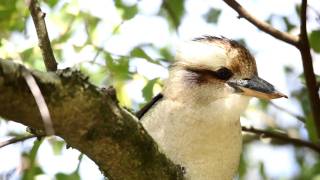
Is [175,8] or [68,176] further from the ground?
[175,8]

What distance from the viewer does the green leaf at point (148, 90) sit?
4.28m

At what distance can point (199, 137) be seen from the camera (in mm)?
3633

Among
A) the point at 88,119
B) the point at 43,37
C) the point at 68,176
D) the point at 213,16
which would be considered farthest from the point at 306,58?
the point at 88,119

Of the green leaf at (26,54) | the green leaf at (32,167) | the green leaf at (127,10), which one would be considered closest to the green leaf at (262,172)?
the green leaf at (127,10)

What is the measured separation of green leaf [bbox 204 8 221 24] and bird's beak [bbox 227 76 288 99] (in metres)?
1.27

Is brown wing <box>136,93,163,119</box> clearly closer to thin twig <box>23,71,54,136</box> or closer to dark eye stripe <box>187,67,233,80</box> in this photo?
dark eye stripe <box>187,67,233,80</box>

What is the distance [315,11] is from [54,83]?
7.57ft

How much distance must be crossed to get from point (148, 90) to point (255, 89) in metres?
0.69

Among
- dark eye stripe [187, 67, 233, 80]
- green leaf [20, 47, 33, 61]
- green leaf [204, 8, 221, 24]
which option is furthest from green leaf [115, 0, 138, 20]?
green leaf [204, 8, 221, 24]

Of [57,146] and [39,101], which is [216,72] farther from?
[39,101]

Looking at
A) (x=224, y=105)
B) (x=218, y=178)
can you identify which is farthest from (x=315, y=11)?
(x=218, y=178)

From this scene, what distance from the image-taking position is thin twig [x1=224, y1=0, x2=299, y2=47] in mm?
4055

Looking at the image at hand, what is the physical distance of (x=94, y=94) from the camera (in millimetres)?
2656

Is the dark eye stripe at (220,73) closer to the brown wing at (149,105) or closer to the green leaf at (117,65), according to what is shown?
the brown wing at (149,105)
